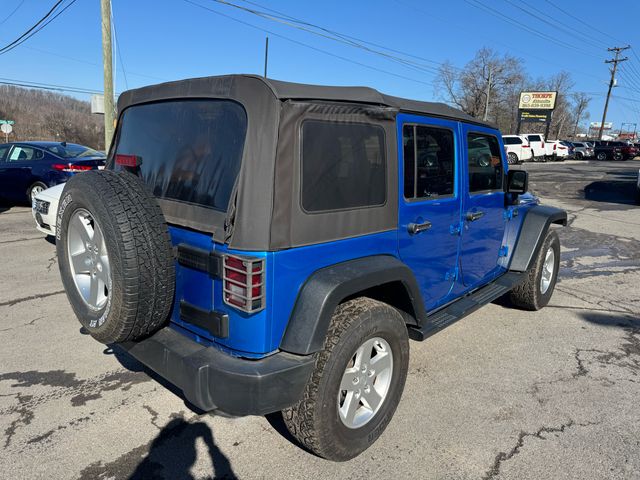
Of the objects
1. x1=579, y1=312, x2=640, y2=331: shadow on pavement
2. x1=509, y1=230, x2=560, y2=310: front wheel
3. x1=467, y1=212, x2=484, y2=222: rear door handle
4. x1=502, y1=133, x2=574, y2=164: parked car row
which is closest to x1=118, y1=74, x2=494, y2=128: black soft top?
x1=467, y1=212, x2=484, y2=222: rear door handle

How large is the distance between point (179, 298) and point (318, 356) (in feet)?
2.68

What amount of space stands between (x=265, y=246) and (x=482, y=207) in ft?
7.73

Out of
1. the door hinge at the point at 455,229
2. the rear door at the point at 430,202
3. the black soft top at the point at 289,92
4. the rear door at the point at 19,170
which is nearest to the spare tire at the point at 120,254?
the black soft top at the point at 289,92

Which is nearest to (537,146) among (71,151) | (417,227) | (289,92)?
(71,151)

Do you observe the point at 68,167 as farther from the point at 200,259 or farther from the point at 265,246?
the point at 265,246

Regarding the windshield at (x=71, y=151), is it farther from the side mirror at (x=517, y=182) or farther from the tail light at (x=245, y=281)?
the tail light at (x=245, y=281)

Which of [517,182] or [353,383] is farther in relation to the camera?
[517,182]

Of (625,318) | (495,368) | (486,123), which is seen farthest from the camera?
(625,318)

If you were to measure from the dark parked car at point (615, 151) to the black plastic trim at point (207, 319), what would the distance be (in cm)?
4658

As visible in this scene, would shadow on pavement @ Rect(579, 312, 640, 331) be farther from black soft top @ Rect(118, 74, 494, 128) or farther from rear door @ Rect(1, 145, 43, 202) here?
rear door @ Rect(1, 145, 43, 202)

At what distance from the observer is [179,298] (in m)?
2.45

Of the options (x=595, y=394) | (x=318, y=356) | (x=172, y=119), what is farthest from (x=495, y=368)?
(x=172, y=119)

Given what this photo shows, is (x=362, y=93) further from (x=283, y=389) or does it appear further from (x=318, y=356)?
(x=283, y=389)

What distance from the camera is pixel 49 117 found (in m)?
66.1
